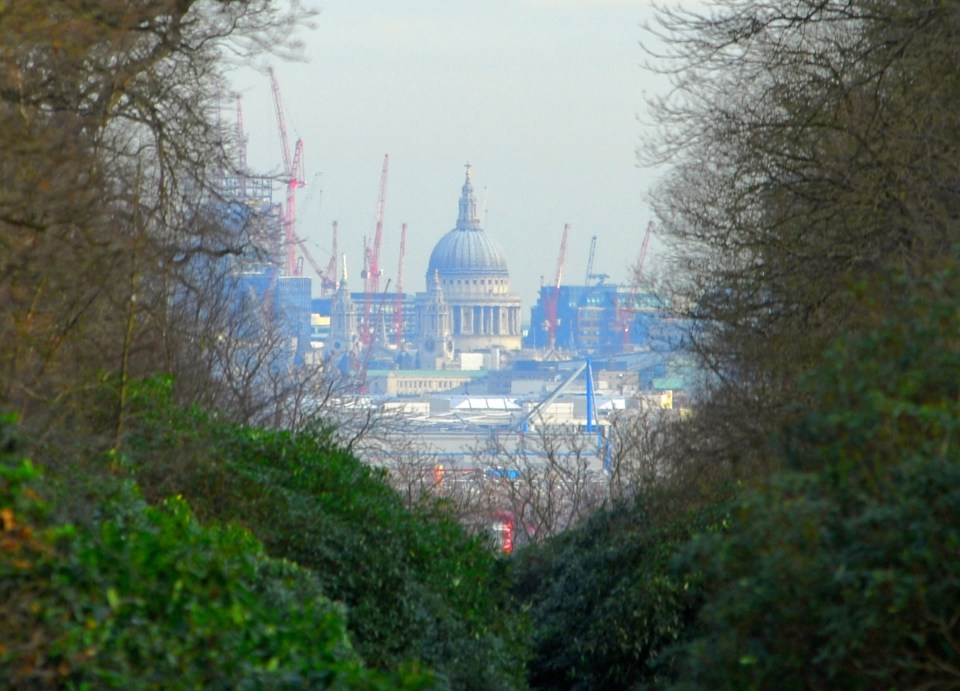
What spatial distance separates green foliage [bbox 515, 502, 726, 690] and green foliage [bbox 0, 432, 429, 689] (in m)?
5.96

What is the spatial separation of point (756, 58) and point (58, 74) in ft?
25.7

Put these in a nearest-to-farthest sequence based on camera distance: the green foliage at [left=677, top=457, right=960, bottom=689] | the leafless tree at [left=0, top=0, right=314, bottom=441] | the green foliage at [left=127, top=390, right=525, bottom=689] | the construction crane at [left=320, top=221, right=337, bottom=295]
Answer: the green foliage at [left=677, top=457, right=960, bottom=689] < the leafless tree at [left=0, top=0, right=314, bottom=441] < the green foliage at [left=127, top=390, right=525, bottom=689] < the construction crane at [left=320, top=221, right=337, bottom=295]

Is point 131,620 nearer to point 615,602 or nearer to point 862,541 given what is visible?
point 862,541

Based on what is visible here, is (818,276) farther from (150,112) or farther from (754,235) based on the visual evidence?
(150,112)

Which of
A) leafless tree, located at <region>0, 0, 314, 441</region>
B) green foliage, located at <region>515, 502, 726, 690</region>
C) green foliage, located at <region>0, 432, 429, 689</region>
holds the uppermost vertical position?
leafless tree, located at <region>0, 0, 314, 441</region>

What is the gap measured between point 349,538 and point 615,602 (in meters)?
3.07

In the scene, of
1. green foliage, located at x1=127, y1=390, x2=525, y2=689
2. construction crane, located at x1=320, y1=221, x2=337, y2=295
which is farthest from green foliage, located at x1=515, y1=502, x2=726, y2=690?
construction crane, located at x1=320, y1=221, x2=337, y2=295

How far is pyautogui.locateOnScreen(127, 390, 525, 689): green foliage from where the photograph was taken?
32.5ft

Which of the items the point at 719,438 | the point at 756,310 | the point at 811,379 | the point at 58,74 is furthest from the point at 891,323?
the point at 719,438

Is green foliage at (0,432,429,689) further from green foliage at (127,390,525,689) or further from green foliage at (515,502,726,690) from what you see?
green foliage at (515,502,726,690)

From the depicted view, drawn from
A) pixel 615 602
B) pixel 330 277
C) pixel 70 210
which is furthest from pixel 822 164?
pixel 330 277

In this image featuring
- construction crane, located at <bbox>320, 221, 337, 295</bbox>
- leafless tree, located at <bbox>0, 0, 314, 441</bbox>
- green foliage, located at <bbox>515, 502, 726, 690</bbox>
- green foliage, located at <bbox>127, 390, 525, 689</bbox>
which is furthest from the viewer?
construction crane, located at <bbox>320, 221, 337, 295</bbox>

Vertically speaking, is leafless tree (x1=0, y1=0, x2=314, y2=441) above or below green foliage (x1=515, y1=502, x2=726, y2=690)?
above

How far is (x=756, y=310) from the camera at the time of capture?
1575cm
